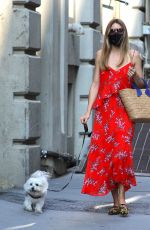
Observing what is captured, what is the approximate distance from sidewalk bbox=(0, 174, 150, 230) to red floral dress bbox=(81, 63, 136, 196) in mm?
347

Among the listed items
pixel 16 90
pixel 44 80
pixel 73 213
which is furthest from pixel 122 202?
pixel 44 80

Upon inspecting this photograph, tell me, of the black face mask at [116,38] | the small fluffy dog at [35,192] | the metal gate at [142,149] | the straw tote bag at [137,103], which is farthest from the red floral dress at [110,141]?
the metal gate at [142,149]

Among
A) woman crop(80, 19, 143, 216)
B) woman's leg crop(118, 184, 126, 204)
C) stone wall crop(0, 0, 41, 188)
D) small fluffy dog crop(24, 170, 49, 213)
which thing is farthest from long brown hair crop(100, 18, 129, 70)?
stone wall crop(0, 0, 41, 188)

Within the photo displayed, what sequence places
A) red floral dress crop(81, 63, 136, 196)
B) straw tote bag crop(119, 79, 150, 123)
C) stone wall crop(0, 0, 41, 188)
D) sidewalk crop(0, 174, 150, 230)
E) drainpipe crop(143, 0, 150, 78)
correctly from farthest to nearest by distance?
drainpipe crop(143, 0, 150, 78) < stone wall crop(0, 0, 41, 188) < red floral dress crop(81, 63, 136, 196) < straw tote bag crop(119, 79, 150, 123) < sidewalk crop(0, 174, 150, 230)

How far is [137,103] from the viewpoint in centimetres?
845

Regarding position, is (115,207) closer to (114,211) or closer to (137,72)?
(114,211)

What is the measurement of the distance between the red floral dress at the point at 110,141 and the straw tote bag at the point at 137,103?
0.13 meters

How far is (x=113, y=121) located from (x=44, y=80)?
3.31m

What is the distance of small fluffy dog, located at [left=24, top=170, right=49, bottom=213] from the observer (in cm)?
873

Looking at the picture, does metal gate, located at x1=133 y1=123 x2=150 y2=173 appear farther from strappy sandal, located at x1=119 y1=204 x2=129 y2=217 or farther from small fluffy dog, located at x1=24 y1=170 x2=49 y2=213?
strappy sandal, located at x1=119 y1=204 x2=129 y2=217

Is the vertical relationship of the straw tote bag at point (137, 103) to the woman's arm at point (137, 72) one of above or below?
below

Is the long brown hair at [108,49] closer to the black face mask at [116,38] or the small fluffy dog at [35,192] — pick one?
the black face mask at [116,38]

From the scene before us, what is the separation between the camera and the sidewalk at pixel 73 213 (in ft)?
26.1

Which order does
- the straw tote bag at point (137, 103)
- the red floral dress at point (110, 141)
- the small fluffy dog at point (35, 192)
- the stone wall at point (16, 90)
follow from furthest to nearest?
the stone wall at point (16, 90), the small fluffy dog at point (35, 192), the red floral dress at point (110, 141), the straw tote bag at point (137, 103)
